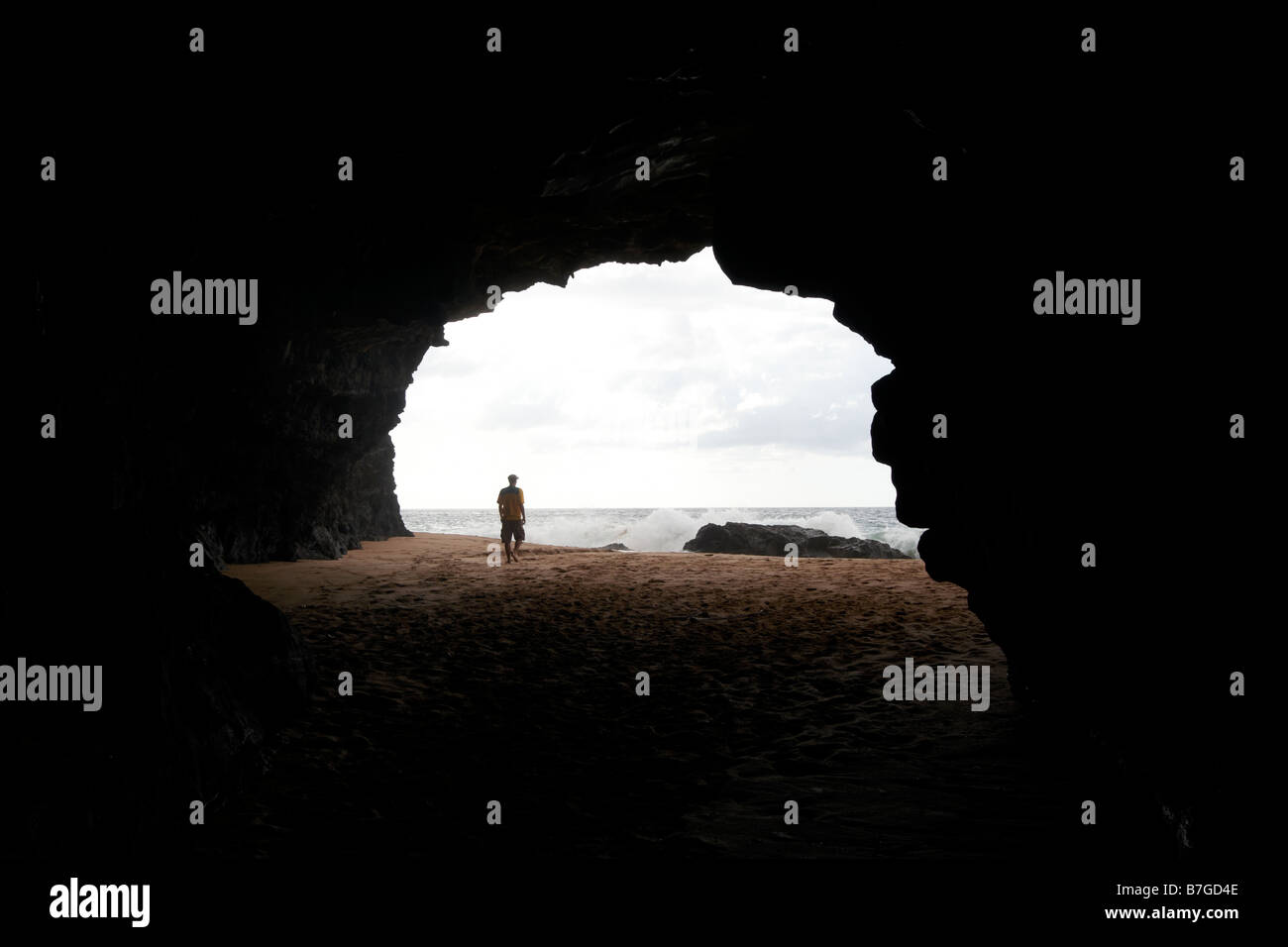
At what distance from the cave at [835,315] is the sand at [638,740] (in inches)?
24.2

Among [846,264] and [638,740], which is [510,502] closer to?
[846,264]

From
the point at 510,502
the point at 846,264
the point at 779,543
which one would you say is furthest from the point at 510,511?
the point at 846,264

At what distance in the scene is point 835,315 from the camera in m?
7.82

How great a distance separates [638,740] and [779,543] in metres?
16.8

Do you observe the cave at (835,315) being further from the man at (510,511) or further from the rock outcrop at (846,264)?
the man at (510,511)

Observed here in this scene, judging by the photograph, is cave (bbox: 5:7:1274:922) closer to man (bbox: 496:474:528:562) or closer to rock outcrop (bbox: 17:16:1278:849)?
rock outcrop (bbox: 17:16:1278:849)

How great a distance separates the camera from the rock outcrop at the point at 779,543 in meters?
21.4

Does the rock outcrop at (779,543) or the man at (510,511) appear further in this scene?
the rock outcrop at (779,543)

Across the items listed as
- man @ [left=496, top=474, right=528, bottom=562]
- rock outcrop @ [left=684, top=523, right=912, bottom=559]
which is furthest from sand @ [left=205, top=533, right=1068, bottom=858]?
rock outcrop @ [left=684, top=523, right=912, bottom=559]

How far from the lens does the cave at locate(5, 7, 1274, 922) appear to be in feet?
11.2

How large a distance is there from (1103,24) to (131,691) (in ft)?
22.6

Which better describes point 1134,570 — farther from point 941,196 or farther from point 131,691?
point 131,691

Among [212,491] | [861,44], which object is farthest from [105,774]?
[212,491]

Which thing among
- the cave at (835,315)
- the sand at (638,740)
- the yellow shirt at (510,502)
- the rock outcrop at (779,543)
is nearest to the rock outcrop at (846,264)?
the cave at (835,315)
